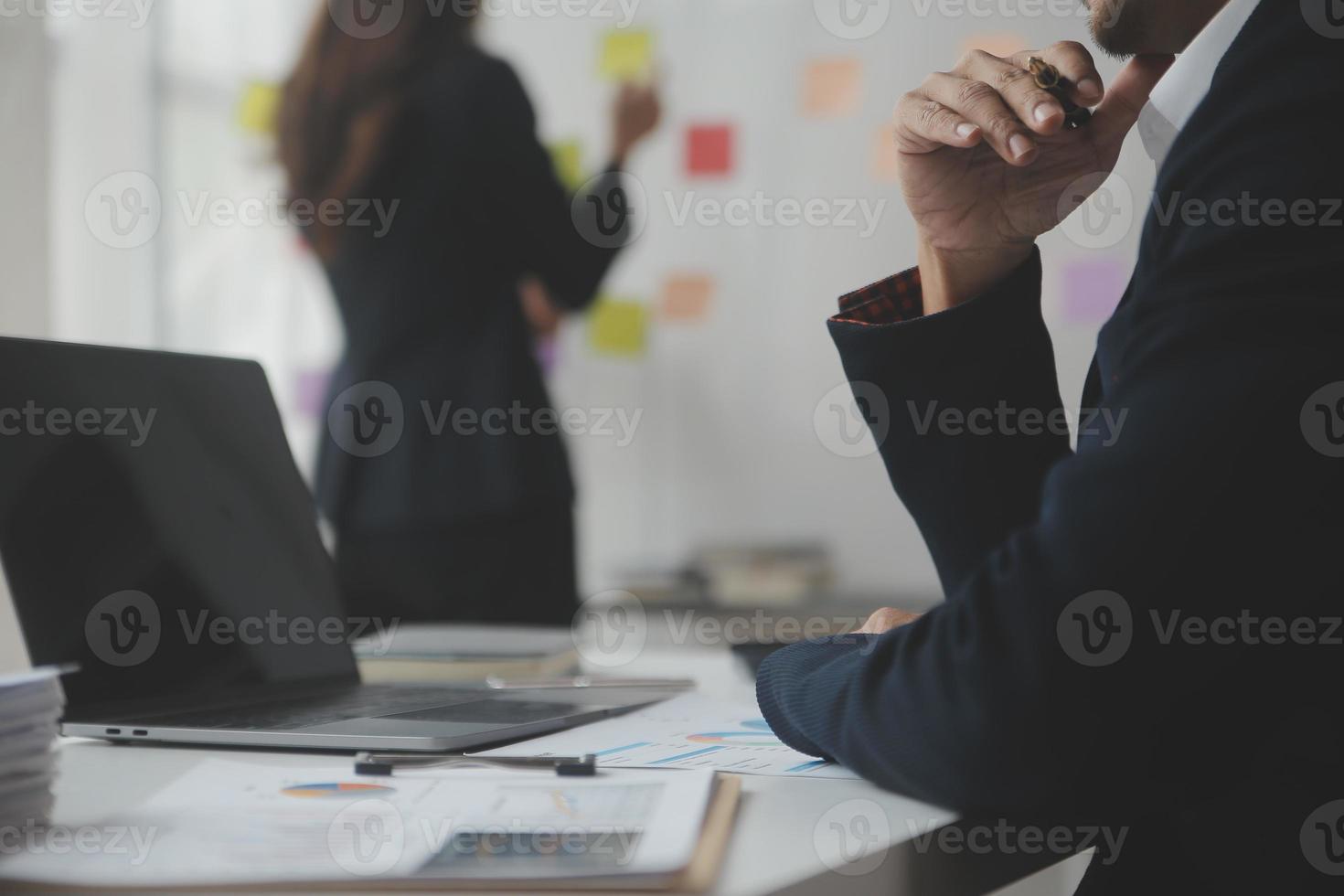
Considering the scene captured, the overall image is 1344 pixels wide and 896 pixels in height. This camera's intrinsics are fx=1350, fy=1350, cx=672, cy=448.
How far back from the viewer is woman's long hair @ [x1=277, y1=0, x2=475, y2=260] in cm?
187

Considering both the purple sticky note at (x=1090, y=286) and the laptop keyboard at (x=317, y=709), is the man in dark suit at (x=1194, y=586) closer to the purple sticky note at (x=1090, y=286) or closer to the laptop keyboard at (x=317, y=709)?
the laptop keyboard at (x=317, y=709)

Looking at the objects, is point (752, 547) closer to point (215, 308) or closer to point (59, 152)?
point (215, 308)

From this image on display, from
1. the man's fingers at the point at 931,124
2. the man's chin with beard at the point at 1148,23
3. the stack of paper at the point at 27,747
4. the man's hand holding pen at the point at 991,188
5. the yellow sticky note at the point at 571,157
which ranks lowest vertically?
the stack of paper at the point at 27,747

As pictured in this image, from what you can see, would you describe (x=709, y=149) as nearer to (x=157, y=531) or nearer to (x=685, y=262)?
(x=685, y=262)

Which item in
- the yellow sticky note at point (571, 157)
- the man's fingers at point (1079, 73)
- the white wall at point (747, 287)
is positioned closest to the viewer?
the man's fingers at point (1079, 73)

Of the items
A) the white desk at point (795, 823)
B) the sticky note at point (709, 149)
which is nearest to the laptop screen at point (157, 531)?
the white desk at point (795, 823)

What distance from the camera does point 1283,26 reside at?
2.10ft

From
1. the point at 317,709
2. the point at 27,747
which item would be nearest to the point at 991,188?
the point at 317,709

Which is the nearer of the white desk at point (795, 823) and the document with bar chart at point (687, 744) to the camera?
the white desk at point (795, 823)

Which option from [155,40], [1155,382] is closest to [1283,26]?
[1155,382]

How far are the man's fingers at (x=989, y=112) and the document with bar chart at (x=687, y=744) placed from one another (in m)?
0.39

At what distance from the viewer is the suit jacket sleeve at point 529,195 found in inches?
74.0

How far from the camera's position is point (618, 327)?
3287mm

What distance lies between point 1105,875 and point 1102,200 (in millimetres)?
2319
